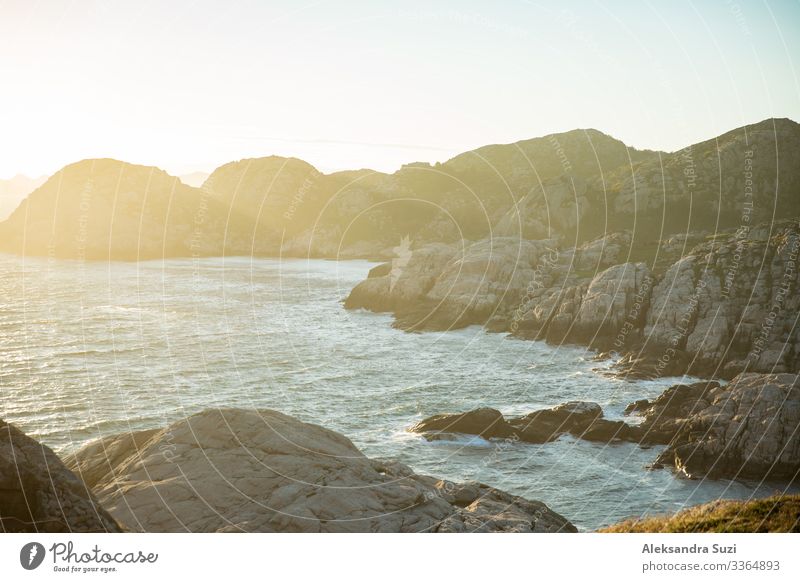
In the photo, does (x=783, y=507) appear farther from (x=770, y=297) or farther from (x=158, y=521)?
(x=770, y=297)

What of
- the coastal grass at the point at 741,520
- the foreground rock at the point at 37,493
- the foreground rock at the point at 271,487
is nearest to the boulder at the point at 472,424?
the foreground rock at the point at 271,487

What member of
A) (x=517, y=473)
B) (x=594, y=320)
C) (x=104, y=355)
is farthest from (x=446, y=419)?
(x=104, y=355)

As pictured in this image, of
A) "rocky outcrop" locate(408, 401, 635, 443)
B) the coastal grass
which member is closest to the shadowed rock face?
"rocky outcrop" locate(408, 401, 635, 443)

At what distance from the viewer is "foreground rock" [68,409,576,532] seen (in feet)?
95.7

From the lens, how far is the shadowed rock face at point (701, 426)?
50.1 metres

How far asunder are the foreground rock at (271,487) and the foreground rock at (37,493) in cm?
641

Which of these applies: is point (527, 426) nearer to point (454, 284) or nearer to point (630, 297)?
point (630, 297)

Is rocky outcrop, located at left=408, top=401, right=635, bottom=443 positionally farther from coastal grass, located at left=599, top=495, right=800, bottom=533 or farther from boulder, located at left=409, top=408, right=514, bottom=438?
coastal grass, located at left=599, top=495, right=800, bottom=533

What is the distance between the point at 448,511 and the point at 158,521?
1294 cm

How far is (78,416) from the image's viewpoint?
6119 centimetres

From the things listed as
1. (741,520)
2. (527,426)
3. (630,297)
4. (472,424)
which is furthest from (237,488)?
(630,297)

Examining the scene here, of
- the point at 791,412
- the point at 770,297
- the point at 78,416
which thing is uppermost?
the point at 770,297

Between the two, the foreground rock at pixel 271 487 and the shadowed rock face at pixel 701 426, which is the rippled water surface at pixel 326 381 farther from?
the foreground rock at pixel 271 487

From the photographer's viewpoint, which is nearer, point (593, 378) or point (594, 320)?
point (593, 378)
